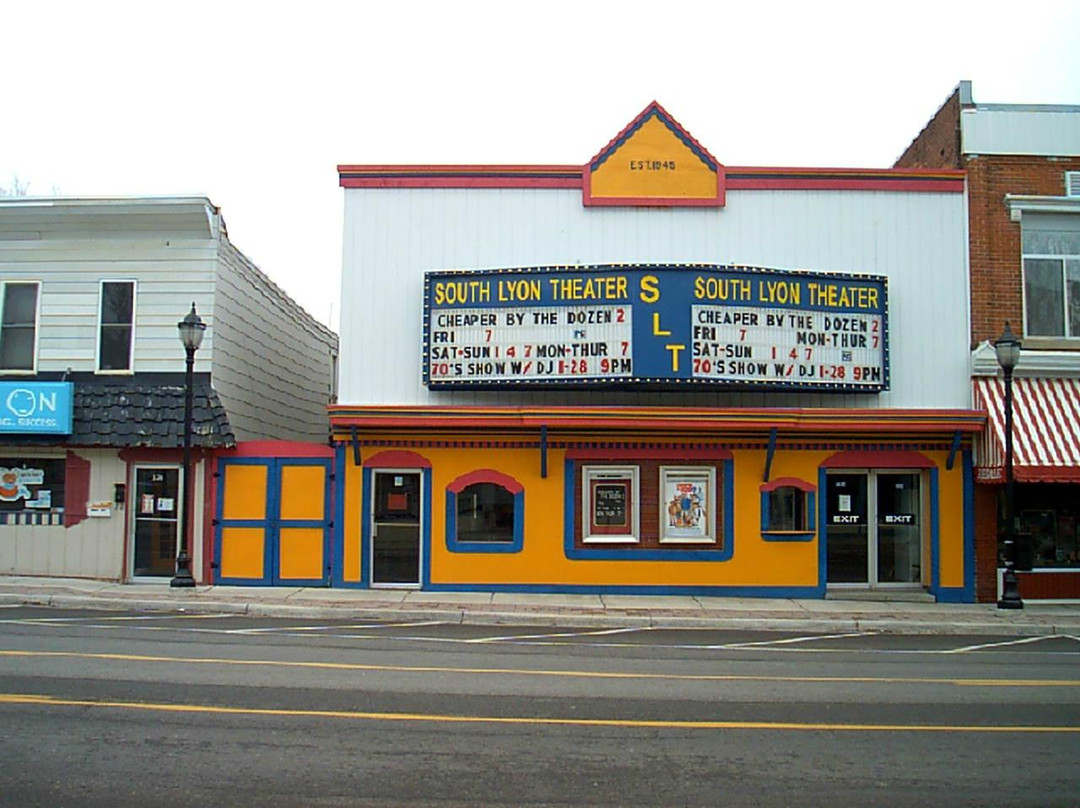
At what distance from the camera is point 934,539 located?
1777cm

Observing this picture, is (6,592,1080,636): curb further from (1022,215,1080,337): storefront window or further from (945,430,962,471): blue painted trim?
(1022,215,1080,337): storefront window

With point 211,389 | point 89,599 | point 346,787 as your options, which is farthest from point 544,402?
point 346,787

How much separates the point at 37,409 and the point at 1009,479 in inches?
660

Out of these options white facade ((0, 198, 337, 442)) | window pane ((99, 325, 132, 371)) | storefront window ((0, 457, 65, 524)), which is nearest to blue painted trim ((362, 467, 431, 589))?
white facade ((0, 198, 337, 442))

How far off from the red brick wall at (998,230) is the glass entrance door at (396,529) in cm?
1080

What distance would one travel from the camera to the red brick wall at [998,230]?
18.1 m

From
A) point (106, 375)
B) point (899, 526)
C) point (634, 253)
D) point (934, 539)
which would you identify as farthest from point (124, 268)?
point (934, 539)

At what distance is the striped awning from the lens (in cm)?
1664

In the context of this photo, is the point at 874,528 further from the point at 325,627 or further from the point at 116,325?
the point at 116,325

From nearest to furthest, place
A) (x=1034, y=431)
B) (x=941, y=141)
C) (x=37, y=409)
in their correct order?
(x=1034, y=431)
(x=37, y=409)
(x=941, y=141)

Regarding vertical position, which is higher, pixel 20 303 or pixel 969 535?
pixel 20 303

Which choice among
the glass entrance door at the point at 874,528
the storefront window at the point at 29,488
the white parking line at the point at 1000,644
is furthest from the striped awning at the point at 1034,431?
the storefront window at the point at 29,488

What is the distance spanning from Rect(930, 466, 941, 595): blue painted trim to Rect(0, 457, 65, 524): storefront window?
627 inches

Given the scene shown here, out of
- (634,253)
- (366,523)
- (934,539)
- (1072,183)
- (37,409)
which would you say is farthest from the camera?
(1072,183)
